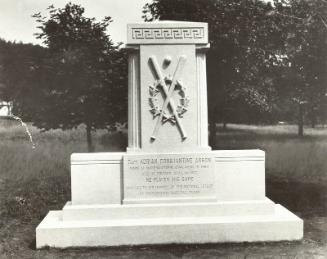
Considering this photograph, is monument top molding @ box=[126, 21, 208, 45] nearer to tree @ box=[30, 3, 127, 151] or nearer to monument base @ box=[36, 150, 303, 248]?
monument base @ box=[36, 150, 303, 248]

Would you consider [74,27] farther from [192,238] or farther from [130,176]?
[192,238]

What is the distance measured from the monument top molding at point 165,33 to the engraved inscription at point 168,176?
1759 mm

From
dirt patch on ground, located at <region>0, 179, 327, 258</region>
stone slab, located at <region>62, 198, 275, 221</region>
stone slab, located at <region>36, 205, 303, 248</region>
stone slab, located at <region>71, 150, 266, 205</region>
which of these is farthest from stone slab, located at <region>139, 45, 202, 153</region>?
dirt patch on ground, located at <region>0, 179, 327, 258</region>

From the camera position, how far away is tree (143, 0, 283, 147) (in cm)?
1731

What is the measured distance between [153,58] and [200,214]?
8.17ft

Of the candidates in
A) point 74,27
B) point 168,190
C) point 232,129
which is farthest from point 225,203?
point 232,129

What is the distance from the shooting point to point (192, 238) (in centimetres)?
671

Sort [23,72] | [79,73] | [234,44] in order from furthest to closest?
[234,44], [23,72], [79,73]

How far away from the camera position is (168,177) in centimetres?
713

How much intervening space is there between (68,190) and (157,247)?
488cm

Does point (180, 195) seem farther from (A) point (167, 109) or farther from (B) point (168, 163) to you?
(A) point (167, 109)

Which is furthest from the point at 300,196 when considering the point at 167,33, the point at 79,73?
the point at 79,73

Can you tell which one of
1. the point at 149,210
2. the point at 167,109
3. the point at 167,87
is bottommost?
the point at 149,210

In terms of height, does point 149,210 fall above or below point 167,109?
below
